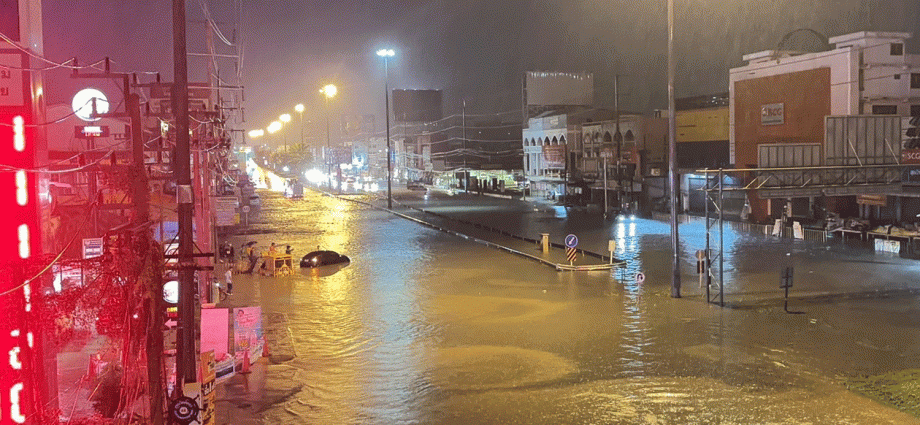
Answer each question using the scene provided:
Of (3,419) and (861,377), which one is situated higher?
(3,419)

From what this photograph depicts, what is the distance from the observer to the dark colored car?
97.1 feet

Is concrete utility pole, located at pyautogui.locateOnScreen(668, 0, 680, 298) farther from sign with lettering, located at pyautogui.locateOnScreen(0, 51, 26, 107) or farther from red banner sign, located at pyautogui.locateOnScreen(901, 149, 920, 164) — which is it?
red banner sign, located at pyautogui.locateOnScreen(901, 149, 920, 164)

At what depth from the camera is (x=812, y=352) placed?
52.3 feet

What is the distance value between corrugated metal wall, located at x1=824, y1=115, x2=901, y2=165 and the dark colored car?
1877 centimetres

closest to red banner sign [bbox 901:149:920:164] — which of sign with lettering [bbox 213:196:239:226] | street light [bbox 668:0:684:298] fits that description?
street light [bbox 668:0:684:298]

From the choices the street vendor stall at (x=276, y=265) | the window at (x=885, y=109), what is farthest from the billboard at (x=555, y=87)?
the street vendor stall at (x=276, y=265)

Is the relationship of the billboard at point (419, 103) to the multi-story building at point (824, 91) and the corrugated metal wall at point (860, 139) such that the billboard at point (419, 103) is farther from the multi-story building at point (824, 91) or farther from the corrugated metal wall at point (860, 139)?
the corrugated metal wall at point (860, 139)

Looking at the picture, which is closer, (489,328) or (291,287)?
(489,328)

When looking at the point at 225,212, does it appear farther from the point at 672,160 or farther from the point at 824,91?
the point at 824,91

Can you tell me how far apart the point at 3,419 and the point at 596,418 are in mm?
7851

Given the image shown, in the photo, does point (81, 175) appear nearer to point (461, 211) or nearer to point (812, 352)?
point (812, 352)

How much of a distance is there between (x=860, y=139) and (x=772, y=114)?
564 inches

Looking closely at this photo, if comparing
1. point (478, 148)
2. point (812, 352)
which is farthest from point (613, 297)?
point (478, 148)

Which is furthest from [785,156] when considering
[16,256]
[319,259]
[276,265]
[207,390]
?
[16,256]
